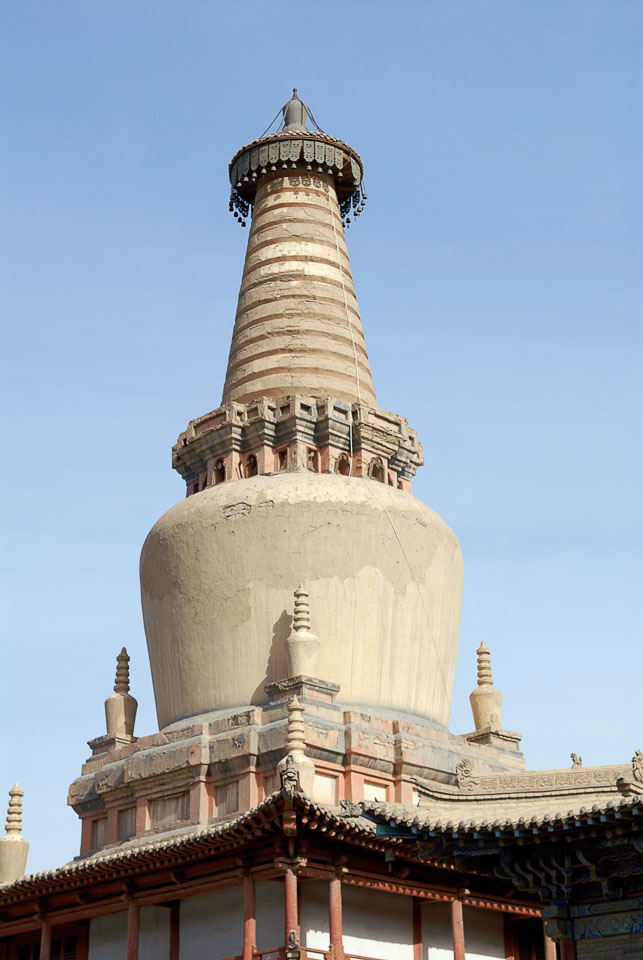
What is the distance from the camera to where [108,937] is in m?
26.2

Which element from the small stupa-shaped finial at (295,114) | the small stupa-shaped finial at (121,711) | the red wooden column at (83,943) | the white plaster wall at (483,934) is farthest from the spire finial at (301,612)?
the small stupa-shaped finial at (295,114)

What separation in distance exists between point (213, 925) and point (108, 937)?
2811 mm

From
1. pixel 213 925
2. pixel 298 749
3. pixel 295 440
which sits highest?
pixel 295 440

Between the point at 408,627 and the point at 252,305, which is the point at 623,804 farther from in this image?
the point at 252,305

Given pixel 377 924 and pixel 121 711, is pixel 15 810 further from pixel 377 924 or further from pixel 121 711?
pixel 377 924

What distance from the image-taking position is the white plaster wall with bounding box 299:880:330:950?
2312 cm

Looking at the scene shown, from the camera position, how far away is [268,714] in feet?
85.3

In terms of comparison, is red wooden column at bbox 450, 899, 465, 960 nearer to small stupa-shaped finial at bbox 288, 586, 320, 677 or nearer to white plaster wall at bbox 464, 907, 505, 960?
white plaster wall at bbox 464, 907, 505, 960

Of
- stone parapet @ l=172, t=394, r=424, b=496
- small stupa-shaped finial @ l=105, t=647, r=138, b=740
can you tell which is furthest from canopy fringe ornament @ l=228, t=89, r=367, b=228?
small stupa-shaped finial @ l=105, t=647, r=138, b=740

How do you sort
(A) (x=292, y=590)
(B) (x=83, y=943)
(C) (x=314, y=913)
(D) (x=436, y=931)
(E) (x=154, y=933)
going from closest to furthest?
1. (C) (x=314, y=913)
2. (D) (x=436, y=931)
3. (E) (x=154, y=933)
4. (B) (x=83, y=943)
5. (A) (x=292, y=590)

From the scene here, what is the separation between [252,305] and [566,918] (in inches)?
717

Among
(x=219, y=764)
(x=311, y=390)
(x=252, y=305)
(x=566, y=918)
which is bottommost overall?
(x=566, y=918)

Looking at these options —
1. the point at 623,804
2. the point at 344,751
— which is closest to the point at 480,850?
the point at 623,804

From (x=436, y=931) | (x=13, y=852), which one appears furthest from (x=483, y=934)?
(x=13, y=852)
